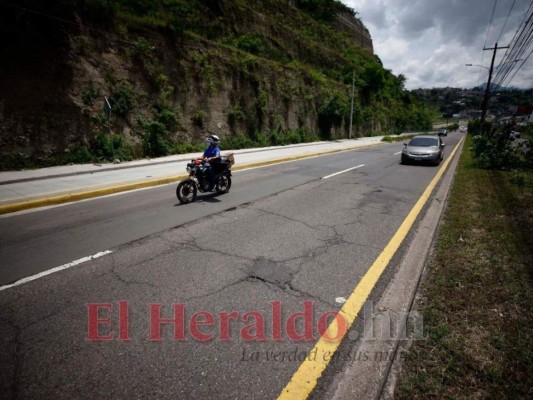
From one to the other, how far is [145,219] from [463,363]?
5.62 m

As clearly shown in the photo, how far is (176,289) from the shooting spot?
137 inches

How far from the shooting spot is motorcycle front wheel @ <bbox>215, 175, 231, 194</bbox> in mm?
8485

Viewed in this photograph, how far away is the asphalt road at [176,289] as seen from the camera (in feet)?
7.57

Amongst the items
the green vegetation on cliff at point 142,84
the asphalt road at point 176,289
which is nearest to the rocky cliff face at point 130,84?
the green vegetation on cliff at point 142,84

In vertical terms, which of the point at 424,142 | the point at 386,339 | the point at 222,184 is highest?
the point at 424,142

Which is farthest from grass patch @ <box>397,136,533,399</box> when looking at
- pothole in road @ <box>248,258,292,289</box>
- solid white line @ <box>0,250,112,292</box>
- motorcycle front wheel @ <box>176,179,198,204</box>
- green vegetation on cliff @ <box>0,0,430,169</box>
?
green vegetation on cliff @ <box>0,0,430,169</box>

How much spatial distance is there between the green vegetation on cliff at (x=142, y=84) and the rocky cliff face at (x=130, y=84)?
0.05 metres

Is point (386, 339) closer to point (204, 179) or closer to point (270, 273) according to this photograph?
point (270, 273)

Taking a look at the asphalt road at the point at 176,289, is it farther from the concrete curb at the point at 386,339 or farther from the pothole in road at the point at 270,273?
the concrete curb at the point at 386,339

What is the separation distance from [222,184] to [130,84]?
36.5 feet

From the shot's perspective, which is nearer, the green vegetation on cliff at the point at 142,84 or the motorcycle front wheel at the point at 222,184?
the motorcycle front wheel at the point at 222,184

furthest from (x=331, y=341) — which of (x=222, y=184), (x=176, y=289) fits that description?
(x=222, y=184)

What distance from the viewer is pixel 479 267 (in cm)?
391

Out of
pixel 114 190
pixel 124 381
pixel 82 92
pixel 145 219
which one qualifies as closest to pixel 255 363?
pixel 124 381
